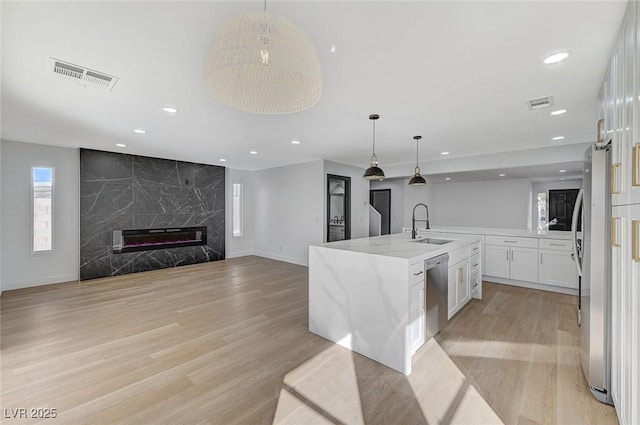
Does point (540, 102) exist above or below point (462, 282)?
above

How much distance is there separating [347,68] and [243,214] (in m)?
6.10

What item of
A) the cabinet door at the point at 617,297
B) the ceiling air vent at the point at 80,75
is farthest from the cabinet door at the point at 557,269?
the ceiling air vent at the point at 80,75

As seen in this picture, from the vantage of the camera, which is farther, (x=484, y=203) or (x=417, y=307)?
(x=484, y=203)

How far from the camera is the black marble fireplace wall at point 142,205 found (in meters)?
5.16

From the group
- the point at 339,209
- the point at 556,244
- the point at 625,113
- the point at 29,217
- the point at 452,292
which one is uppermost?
the point at 625,113

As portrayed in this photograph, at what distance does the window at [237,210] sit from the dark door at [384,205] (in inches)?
164

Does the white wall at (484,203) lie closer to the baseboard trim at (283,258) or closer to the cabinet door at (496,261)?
the cabinet door at (496,261)

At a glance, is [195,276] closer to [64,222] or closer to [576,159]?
[64,222]

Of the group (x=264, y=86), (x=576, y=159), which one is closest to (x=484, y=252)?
(x=576, y=159)

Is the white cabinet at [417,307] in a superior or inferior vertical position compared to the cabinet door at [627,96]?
inferior

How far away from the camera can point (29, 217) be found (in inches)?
180

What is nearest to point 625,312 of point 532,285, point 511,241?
point 511,241

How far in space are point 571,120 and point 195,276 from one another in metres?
6.49

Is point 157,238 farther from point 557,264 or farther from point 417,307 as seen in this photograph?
point 557,264
